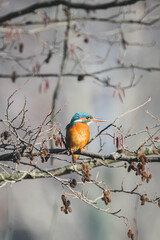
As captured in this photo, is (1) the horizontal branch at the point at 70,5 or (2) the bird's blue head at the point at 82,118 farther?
(2) the bird's blue head at the point at 82,118

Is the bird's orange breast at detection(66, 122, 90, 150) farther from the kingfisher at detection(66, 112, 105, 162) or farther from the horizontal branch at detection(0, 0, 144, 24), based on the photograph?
the horizontal branch at detection(0, 0, 144, 24)

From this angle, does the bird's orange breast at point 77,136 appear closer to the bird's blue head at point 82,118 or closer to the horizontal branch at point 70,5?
the bird's blue head at point 82,118

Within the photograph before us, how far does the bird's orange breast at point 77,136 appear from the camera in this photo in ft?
11.3

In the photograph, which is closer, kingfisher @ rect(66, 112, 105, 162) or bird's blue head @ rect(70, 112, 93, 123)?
kingfisher @ rect(66, 112, 105, 162)

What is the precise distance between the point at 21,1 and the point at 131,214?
7.21m

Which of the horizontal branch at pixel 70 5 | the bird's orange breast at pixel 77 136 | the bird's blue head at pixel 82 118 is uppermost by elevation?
the horizontal branch at pixel 70 5

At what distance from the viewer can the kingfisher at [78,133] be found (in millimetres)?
3449

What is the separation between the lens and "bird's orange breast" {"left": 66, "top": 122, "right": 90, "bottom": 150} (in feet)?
11.3

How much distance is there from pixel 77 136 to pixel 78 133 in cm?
7

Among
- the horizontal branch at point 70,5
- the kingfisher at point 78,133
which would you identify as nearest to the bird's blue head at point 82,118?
the kingfisher at point 78,133

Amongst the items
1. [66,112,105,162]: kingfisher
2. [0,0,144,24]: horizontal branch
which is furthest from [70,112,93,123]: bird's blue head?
[0,0,144,24]: horizontal branch

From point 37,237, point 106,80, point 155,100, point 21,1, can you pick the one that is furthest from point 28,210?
point 106,80

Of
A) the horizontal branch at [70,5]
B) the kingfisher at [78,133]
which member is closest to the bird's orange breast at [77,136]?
the kingfisher at [78,133]

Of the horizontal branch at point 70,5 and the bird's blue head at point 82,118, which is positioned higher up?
the horizontal branch at point 70,5
